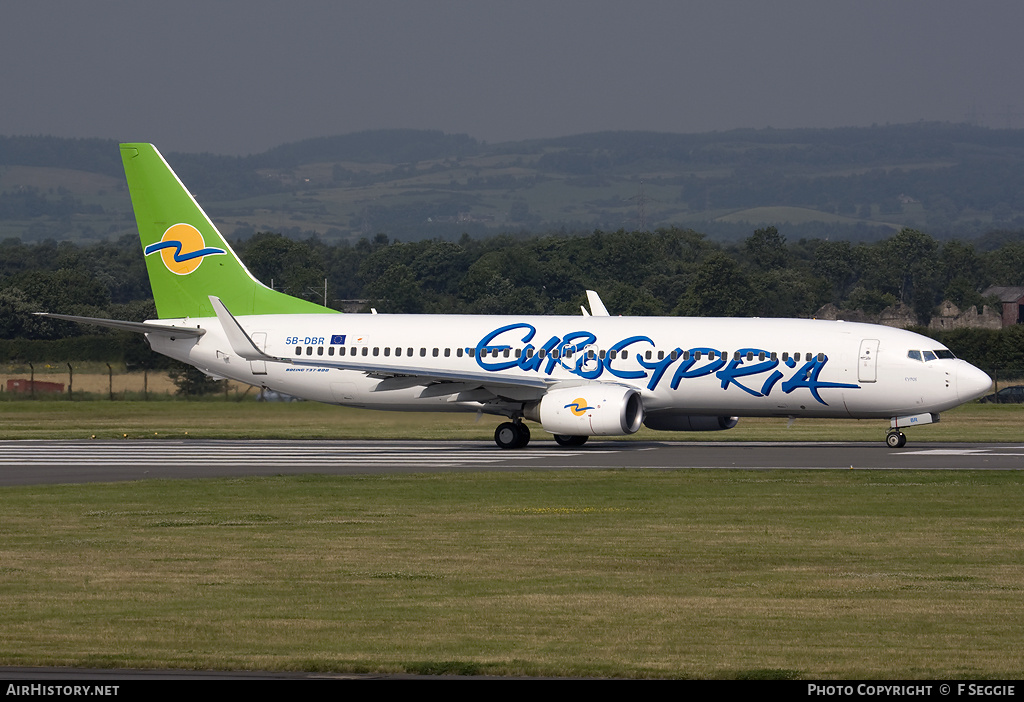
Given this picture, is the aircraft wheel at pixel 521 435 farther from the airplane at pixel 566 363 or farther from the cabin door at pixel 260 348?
the cabin door at pixel 260 348

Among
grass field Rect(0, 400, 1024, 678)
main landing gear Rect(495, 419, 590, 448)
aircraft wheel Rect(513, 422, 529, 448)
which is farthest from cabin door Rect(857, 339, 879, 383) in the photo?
aircraft wheel Rect(513, 422, 529, 448)

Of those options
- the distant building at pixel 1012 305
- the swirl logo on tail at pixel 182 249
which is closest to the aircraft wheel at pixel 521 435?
the swirl logo on tail at pixel 182 249

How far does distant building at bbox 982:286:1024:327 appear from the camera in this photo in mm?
155250

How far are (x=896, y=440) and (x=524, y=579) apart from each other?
24.2 metres

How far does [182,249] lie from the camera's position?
44.1m

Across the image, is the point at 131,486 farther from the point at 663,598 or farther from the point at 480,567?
the point at 663,598

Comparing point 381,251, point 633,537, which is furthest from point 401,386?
point 381,251

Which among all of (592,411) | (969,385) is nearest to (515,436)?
(592,411)

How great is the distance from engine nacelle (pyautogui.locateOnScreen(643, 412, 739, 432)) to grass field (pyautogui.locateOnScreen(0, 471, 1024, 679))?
40.4ft

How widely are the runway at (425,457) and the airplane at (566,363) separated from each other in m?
1.10

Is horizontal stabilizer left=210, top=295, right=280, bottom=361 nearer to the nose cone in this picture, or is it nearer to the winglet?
the winglet

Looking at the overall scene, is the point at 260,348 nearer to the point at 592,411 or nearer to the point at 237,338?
the point at 237,338

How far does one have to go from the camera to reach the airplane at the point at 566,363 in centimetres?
3775
